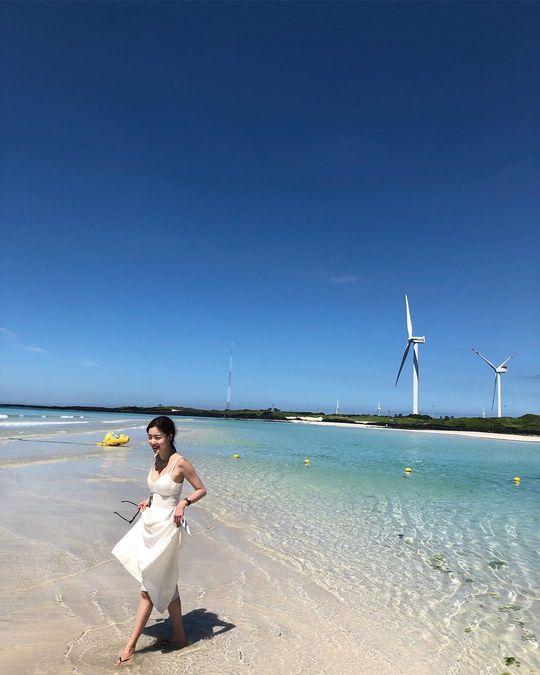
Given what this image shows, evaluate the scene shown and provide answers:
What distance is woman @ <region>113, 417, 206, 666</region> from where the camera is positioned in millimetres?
4738

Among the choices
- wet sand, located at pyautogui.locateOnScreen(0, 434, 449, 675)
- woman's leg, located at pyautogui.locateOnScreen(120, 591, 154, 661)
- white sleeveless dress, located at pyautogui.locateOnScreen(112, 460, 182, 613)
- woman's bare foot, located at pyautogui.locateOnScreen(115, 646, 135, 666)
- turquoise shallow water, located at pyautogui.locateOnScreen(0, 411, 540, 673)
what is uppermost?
white sleeveless dress, located at pyautogui.locateOnScreen(112, 460, 182, 613)

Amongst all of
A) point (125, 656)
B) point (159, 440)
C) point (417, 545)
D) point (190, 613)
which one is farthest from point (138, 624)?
point (417, 545)

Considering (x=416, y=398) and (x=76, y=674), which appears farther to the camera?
(x=416, y=398)

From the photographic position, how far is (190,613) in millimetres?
6113

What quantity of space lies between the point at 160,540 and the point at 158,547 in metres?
0.07

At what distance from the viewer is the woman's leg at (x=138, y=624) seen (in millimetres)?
4715

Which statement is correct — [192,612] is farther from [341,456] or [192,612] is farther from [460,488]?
[341,456]

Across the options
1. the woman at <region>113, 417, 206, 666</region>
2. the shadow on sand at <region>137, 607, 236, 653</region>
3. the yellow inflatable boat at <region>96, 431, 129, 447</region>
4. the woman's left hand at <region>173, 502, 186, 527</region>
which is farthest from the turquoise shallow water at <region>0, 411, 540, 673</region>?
the yellow inflatable boat at <region>96, 431, 129, 447</region>

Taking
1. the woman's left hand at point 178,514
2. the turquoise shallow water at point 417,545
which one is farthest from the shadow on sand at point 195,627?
the turquoise shallow water at point 417,545

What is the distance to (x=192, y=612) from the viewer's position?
6.15 m

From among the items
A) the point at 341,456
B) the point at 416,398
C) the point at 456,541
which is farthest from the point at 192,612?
the point at 416,398

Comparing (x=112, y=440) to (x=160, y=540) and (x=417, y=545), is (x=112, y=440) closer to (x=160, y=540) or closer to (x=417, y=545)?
(x=417, y=545)

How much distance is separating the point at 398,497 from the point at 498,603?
8.68m

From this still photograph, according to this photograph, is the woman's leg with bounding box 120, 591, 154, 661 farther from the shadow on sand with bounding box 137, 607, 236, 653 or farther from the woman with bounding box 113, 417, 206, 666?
the shadow on sand with bounding box 137, 607, 236, 653
